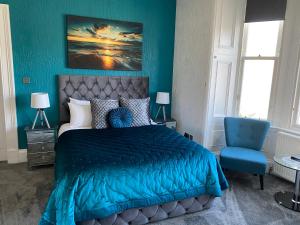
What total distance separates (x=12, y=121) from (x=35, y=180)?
105cm

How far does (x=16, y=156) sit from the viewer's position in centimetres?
365

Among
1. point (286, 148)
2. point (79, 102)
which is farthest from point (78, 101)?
point (286, 148)

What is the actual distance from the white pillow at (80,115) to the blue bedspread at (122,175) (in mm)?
612

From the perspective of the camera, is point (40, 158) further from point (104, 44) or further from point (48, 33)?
point (104, 44)

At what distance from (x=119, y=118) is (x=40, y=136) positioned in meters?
1.18

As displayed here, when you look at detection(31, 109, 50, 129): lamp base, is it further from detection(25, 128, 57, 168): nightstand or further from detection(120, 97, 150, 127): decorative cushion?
detection(120, 97, 150, 127): decorative cushion

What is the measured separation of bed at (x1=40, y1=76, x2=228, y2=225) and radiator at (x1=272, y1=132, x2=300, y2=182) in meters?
1.17

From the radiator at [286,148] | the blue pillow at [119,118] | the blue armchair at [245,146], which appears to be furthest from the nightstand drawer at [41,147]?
the radiator at [286,148]

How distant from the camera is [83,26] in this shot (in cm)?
368

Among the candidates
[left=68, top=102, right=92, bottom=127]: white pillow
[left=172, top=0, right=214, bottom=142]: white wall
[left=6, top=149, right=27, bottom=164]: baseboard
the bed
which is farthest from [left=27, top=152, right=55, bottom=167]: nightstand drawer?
[left=172, top=0, right=214, bottom=142]: white wall

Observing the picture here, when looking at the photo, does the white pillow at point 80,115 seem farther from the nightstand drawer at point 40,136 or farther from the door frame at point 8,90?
the door frame at point 8,90

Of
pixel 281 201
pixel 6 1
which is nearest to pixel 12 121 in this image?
pixel 6 1

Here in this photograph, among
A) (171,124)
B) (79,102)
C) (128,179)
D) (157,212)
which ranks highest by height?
(79,102)

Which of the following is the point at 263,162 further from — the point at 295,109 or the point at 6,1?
the point at 6,1
